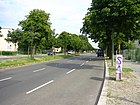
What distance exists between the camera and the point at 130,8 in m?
21.0

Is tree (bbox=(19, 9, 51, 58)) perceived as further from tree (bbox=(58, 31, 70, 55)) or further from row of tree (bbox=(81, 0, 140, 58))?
tree (bbox=(58, 31, 70, 55))

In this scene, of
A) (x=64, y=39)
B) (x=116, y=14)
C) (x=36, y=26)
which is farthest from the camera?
(x=64, y=39)

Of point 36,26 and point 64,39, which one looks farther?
point 64,39

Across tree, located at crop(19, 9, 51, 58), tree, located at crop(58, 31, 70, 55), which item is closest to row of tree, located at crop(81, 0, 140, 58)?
tree, located at crop(19, 9, 51, 58)

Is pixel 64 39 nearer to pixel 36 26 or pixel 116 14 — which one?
pixel 36 26

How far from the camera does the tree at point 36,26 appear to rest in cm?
3822

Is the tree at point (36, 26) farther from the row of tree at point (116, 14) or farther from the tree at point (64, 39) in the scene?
the tree at point (64, 39)

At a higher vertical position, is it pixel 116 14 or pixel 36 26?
pixel 36 26

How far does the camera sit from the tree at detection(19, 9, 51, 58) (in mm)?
38219

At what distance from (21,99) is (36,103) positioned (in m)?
0.93

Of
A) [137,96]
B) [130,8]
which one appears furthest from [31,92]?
[130,8]

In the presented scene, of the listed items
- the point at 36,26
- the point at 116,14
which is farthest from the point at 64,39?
the point at 116,14

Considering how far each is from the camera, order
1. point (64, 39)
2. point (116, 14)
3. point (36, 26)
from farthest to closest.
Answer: point (64, 39), point (36, 26), point (116, 14)

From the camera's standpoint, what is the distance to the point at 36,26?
38656mm
